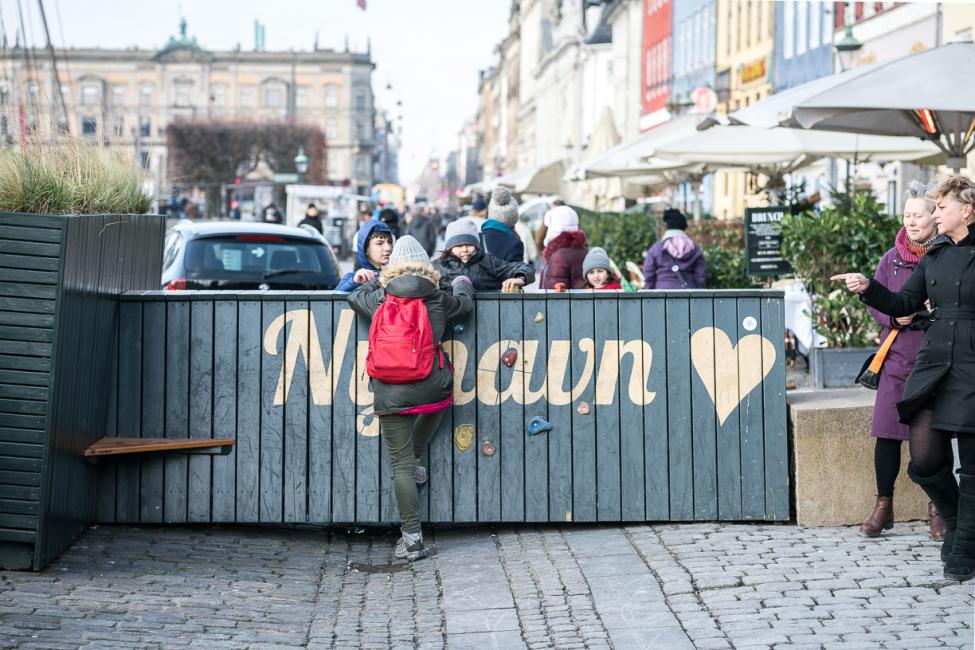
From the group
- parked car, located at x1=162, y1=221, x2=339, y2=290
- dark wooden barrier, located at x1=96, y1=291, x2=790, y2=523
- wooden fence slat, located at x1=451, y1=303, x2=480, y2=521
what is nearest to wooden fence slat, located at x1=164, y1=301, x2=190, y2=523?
dark wooden barrier, located at x1=96, y1=291, x2=790, y2=523

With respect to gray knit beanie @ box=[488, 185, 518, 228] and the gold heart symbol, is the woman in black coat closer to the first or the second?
the gold heart symbol

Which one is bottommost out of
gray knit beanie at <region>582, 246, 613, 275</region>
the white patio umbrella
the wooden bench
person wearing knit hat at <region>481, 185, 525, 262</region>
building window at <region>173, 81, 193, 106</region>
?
the wooden bench

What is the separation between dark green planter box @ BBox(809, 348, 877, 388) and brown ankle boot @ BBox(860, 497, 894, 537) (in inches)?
111

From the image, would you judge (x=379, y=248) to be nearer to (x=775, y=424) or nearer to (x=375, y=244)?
(x=375, y=244)

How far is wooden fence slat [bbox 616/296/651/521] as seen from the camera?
27.5ft

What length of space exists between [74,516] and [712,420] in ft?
11.2

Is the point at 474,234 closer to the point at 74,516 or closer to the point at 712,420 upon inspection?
the point at 712,420

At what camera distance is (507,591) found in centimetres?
721

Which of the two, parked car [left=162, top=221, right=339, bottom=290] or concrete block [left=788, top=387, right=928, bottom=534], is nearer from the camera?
concrete block [left=788, top=387, right=928, bottom=534]

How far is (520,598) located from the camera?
7.06m

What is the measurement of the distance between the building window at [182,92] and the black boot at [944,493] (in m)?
163

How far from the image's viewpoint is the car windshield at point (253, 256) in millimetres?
13031

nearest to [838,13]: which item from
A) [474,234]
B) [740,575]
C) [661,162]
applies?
[661,162]

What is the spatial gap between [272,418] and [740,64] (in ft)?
132
